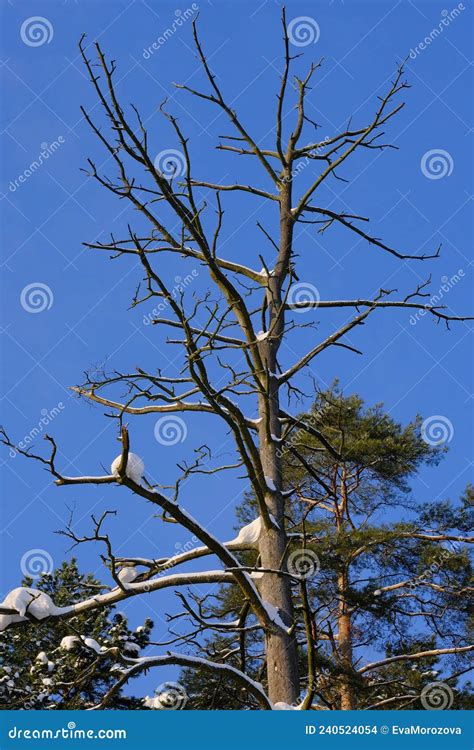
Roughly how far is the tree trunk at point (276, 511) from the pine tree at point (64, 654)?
39.3 inches

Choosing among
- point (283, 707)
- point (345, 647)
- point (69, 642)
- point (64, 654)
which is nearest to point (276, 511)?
point (283, 707)

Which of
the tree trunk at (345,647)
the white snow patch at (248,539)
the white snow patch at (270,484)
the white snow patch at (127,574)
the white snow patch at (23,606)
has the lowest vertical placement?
the white snow patch at (23,606)

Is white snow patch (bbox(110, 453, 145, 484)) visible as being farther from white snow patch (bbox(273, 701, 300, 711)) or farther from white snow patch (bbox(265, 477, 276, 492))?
white snow patch (bbox(273, 701, 300, 711))

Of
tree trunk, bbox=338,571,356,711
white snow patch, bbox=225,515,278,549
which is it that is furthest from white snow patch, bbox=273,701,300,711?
tree trunk, bbox=338,571,356,711

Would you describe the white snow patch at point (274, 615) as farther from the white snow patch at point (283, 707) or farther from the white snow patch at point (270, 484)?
the white snow patch at point (270, 484)

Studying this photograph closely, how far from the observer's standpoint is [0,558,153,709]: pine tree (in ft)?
19.7

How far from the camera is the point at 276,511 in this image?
5.93 metres

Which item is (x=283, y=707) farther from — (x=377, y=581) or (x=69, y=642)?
(x=377, y=581)

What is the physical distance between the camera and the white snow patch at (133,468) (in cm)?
499

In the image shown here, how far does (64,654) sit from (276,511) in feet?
9.28

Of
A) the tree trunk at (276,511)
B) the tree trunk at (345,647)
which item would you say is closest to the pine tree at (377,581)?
the tree trunk at (345,647)

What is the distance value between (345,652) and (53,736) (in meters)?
7.06

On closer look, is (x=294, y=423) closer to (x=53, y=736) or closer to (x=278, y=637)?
(x=278, y=637)

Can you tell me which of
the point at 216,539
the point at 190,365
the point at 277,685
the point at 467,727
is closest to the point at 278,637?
the point at 277,685
